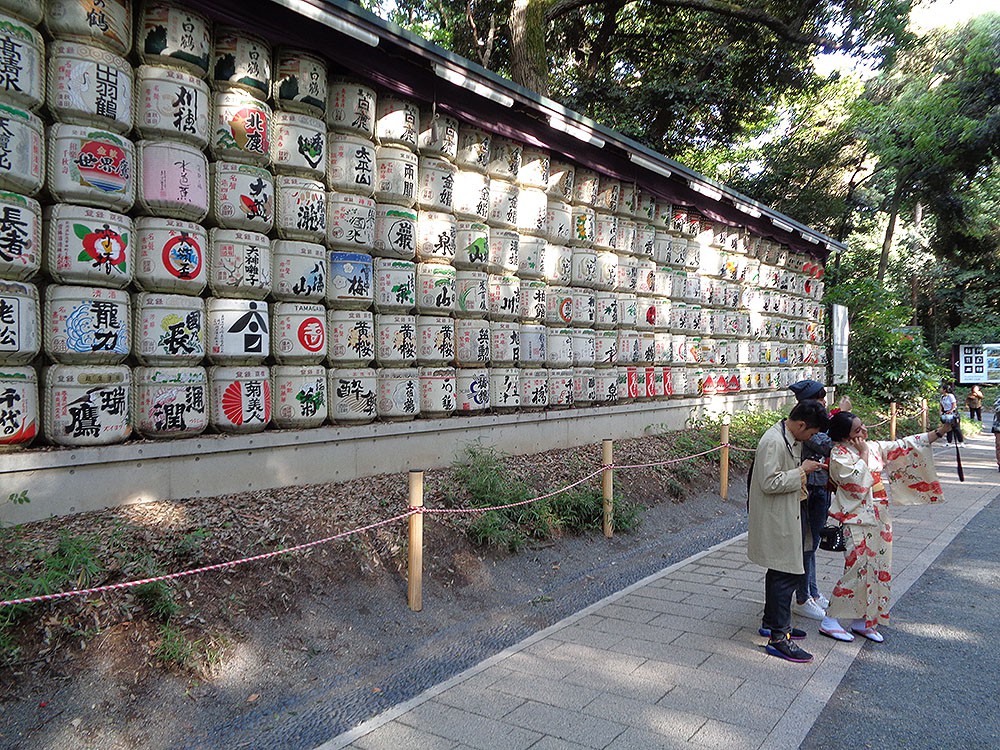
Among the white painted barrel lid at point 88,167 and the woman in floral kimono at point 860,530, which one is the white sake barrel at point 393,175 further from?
the woman in floral kimono at point 860,530

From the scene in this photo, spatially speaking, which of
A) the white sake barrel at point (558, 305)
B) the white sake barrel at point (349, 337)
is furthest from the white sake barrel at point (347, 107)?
the white sake barrel at point (558, 305)

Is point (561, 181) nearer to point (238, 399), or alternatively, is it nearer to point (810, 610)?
point (238, 399)

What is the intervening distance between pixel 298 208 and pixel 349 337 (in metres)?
1.13

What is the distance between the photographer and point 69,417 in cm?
425

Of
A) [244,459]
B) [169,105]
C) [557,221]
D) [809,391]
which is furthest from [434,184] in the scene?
[809,391]

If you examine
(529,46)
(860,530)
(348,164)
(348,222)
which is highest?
(529,46)

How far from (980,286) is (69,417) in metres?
34.8

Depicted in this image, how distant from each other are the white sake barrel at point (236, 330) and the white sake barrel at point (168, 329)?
0.10 meters

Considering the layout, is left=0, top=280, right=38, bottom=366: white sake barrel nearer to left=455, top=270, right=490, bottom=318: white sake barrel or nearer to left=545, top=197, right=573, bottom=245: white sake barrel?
left=455, top=270, right=490, bottom=318: white sake barrel

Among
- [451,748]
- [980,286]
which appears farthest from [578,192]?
[980,286]

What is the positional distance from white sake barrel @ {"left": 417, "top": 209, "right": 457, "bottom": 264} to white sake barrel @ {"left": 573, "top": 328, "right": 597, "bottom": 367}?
2.43 metres

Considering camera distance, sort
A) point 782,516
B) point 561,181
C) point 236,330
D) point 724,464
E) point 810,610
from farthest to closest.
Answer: point 724,464
point 561,181
point 236,330
point 810,610
point 782,516

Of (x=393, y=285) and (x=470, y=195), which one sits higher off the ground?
(x=470, y=195)

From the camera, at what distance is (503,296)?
743 centimetres
